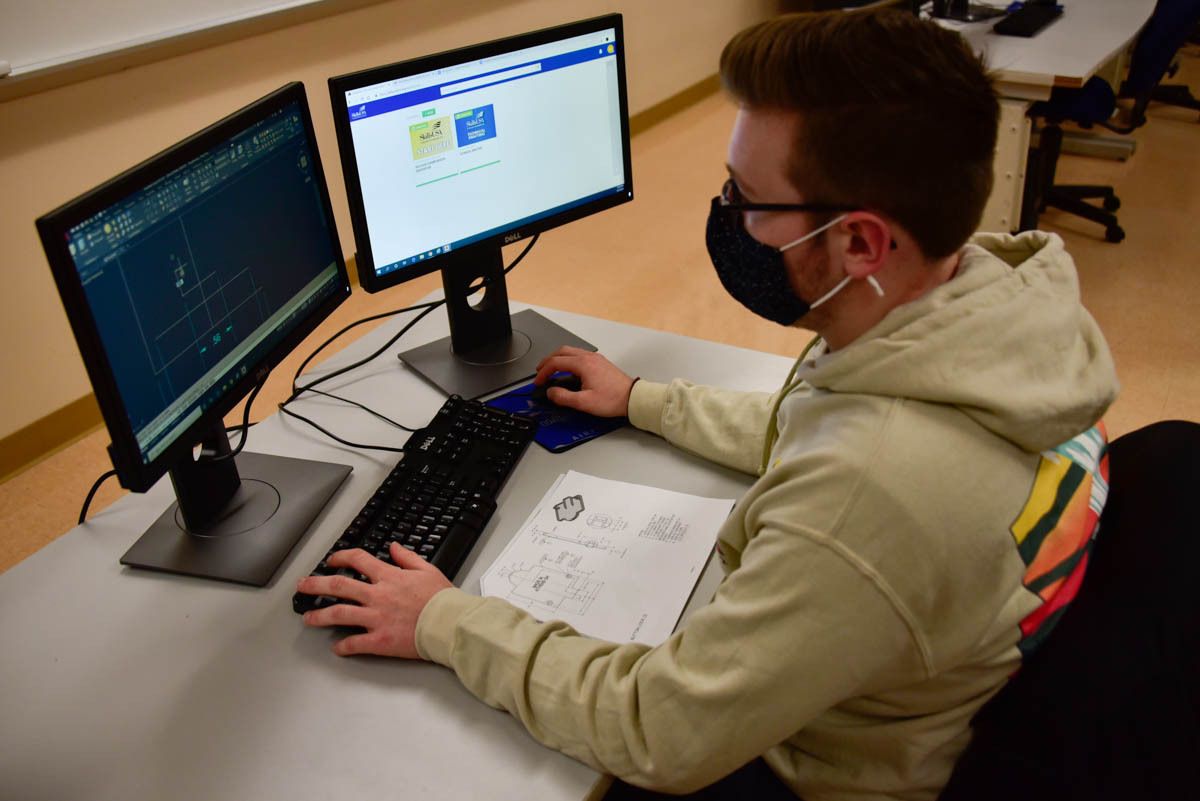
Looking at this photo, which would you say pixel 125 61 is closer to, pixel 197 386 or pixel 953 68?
pixel 197 386

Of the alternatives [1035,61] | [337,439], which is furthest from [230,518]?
[1035,61]

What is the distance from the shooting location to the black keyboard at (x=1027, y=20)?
3252mm

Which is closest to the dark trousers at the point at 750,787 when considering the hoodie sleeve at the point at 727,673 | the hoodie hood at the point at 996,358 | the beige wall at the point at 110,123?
the hoodie sleeve at the point at 727,673

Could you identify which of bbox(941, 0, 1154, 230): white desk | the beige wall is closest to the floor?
the beige wall

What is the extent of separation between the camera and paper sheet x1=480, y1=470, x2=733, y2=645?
1.08 meters

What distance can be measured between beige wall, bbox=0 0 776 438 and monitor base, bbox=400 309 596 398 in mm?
1265

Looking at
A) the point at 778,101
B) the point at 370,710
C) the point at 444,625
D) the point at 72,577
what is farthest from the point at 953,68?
the point at 72,577

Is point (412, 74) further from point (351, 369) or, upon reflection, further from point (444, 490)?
point (444, 490)

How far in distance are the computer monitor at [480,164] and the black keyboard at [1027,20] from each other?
2.28 m

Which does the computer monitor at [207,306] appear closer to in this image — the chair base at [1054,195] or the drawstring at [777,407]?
Answer: the drawstring at [777,407]

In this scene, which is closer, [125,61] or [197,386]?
[197,386]

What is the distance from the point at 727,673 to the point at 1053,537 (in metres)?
0.33

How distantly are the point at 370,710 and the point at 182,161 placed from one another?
628 millimetres

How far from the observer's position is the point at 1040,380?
2.83 feet
